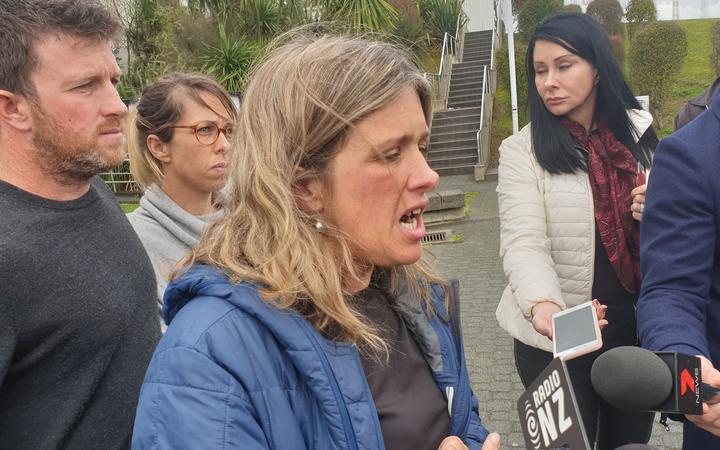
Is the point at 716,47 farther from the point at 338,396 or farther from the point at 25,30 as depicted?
the point at 338,396

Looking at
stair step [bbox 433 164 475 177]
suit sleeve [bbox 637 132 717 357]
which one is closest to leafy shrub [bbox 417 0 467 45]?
stair step [bbox 433 164 475 177]

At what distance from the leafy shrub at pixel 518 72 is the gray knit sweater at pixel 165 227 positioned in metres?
13.2

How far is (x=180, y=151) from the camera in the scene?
2.69m

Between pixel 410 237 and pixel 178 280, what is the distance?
0.50 meters

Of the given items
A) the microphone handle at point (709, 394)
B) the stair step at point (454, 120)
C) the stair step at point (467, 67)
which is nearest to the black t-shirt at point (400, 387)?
the microphone handle at point (709, 394)

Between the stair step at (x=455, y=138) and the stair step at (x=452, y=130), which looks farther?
the stair step at (x=452, y=130)

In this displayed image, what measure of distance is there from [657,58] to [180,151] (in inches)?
558

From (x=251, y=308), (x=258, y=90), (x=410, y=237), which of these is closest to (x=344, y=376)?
(x=251, y=308)

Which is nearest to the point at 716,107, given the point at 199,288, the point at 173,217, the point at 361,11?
the point at 199,288

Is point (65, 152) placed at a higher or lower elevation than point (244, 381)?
higher

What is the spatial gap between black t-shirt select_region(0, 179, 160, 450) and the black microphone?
4.47 feet

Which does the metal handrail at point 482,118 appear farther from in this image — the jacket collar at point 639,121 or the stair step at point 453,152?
the jacket collar at point 639,121

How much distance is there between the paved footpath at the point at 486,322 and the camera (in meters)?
4.09

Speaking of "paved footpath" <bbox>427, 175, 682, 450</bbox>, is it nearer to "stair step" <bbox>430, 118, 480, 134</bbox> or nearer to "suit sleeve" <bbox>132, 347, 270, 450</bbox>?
"suit sleeve" <bbox>132, 347, 270, 450</bbox>
